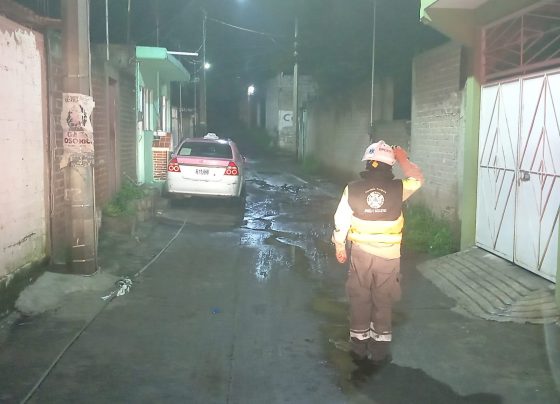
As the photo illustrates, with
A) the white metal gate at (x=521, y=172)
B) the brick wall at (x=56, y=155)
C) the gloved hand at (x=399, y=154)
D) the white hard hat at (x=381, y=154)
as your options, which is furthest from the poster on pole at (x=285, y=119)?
the white hard hat at (x=381, y=154)

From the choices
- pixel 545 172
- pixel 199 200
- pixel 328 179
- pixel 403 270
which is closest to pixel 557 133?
pixel 545 172

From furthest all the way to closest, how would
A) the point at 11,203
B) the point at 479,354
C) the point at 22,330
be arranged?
the point at 11,203
the point at 22,330
the point at 479,354

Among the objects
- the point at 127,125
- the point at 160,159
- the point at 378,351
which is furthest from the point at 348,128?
the point at 378,351

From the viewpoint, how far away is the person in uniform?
5.14 m

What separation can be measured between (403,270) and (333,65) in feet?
38.7

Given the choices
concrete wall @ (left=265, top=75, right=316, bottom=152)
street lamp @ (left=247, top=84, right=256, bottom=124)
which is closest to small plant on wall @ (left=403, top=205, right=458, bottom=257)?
concrete wall @ (left=265, top=75, right=316, bottom=152)

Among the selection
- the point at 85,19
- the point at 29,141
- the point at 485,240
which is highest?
the point at 85,19

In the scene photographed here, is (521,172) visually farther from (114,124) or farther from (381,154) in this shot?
(114,124)

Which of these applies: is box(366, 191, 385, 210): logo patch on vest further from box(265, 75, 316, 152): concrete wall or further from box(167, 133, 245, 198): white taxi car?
box(265, 75, 316, 152): concrete wall

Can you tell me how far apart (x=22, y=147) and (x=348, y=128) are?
15.5 m

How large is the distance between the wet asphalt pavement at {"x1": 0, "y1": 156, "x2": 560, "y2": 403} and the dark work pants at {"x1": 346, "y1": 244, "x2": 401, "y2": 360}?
0.67 ft

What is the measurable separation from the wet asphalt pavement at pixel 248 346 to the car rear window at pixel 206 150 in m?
5.46

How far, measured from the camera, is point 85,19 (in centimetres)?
695

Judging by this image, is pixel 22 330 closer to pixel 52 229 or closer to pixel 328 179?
pixel 52 229
